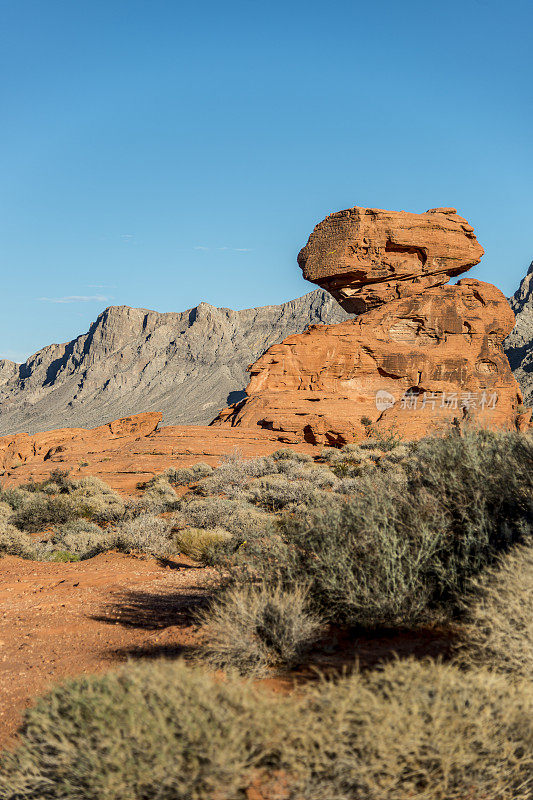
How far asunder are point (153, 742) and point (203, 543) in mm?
7275

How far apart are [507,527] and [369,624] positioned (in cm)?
145

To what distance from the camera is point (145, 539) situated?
10.1 m

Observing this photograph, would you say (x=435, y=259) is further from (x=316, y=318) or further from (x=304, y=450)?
(x=316, y=318)

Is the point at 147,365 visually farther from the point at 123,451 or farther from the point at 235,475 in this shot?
the point at 235,475

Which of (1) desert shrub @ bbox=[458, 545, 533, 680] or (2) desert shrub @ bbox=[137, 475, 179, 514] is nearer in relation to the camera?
(1) desert shrub @ bbox=[458, 545, 533, 680]

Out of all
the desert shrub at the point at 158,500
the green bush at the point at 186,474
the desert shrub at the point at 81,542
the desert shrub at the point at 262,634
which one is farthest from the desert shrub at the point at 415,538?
the green bush at the point at 186,474

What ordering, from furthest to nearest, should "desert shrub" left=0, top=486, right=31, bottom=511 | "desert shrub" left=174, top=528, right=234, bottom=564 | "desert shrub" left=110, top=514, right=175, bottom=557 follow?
"desert shrub" left=0, top=486, right=31, bottom=511, "desert shrub" left=110, top=514, right=175, bottom=557, "desert shrub" left=174, top=528, right=234, bottom=564

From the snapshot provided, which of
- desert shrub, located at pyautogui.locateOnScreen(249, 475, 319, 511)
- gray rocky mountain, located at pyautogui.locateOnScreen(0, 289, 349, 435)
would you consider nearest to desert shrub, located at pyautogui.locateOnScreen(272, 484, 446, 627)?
desert shrub, located at pyautogui.locateOnScreen(249, 475, 319, 511)

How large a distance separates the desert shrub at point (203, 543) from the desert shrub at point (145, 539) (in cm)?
29

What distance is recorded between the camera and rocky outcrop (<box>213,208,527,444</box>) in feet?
89.4

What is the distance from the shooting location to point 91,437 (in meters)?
27.7

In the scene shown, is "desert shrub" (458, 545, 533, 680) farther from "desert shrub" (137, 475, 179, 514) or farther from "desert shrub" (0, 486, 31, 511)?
"desert shrub" (0, 486, 31, 511)

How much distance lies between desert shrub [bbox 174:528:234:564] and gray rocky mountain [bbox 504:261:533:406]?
48.0 m

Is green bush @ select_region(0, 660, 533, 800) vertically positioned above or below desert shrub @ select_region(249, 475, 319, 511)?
above
